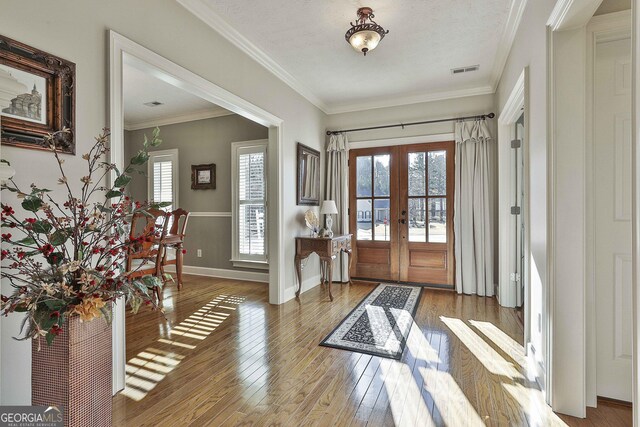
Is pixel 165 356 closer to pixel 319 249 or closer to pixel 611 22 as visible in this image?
pixel 319 249

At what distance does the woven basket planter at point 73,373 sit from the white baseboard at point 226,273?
3564 millimetres

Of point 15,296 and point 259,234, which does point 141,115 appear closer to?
point 259,234

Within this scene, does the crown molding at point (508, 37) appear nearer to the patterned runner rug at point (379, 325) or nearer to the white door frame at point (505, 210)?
the white door frame at point (505, 210)

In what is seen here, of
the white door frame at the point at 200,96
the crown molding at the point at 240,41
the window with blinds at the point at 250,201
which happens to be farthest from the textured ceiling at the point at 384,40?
the window with blinds at the point at 250,201

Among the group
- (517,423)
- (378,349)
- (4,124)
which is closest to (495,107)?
(378,349)

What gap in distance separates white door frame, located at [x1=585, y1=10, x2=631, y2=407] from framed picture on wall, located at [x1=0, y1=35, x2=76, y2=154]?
110 inches

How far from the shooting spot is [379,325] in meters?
3.08

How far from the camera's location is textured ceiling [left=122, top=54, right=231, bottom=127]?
401 centimetres

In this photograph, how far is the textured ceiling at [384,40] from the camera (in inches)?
103

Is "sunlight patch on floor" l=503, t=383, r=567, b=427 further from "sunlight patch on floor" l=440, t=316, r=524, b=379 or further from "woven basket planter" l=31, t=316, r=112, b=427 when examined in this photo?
"woven basket planter" l=31, t=316, r=112, b=427

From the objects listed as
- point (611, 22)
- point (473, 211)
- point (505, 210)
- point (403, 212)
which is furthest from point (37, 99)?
point (473, 211)

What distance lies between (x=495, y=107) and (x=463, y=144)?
0.59 meters

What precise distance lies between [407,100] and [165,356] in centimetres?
431

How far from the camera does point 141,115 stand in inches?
214
